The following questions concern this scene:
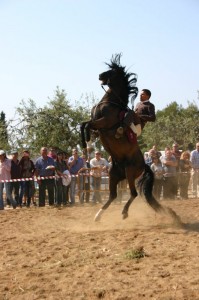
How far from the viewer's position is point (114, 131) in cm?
839

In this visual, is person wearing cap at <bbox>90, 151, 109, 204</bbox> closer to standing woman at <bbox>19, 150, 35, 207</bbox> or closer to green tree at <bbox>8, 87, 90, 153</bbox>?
standing woman at <bbox>19, 150, 35, 207</bbox>

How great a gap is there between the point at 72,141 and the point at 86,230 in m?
18.7

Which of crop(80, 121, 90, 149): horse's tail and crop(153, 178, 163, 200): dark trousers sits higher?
crop(80, 121, 90, 149): horse's tail

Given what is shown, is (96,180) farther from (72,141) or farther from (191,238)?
(72,141)

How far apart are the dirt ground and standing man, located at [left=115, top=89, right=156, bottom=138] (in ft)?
6.08

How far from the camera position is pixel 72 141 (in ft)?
87.7

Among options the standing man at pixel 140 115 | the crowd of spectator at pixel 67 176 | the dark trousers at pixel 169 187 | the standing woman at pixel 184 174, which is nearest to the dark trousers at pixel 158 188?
the crowd of spectator at pixel 67 176

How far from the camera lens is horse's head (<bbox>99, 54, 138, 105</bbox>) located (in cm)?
883

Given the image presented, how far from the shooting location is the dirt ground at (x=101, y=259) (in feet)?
15.0

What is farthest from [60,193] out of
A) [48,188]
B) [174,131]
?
[174,131]

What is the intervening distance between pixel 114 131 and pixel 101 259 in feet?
10.4

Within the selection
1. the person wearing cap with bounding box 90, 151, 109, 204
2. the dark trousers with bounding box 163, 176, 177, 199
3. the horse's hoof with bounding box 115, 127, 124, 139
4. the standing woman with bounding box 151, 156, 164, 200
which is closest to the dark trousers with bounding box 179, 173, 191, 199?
the dark trousers with bounding box 163, 176, 177, 199

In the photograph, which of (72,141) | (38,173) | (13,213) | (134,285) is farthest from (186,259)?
(72,141)

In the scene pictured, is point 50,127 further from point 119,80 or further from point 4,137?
point 119,80
